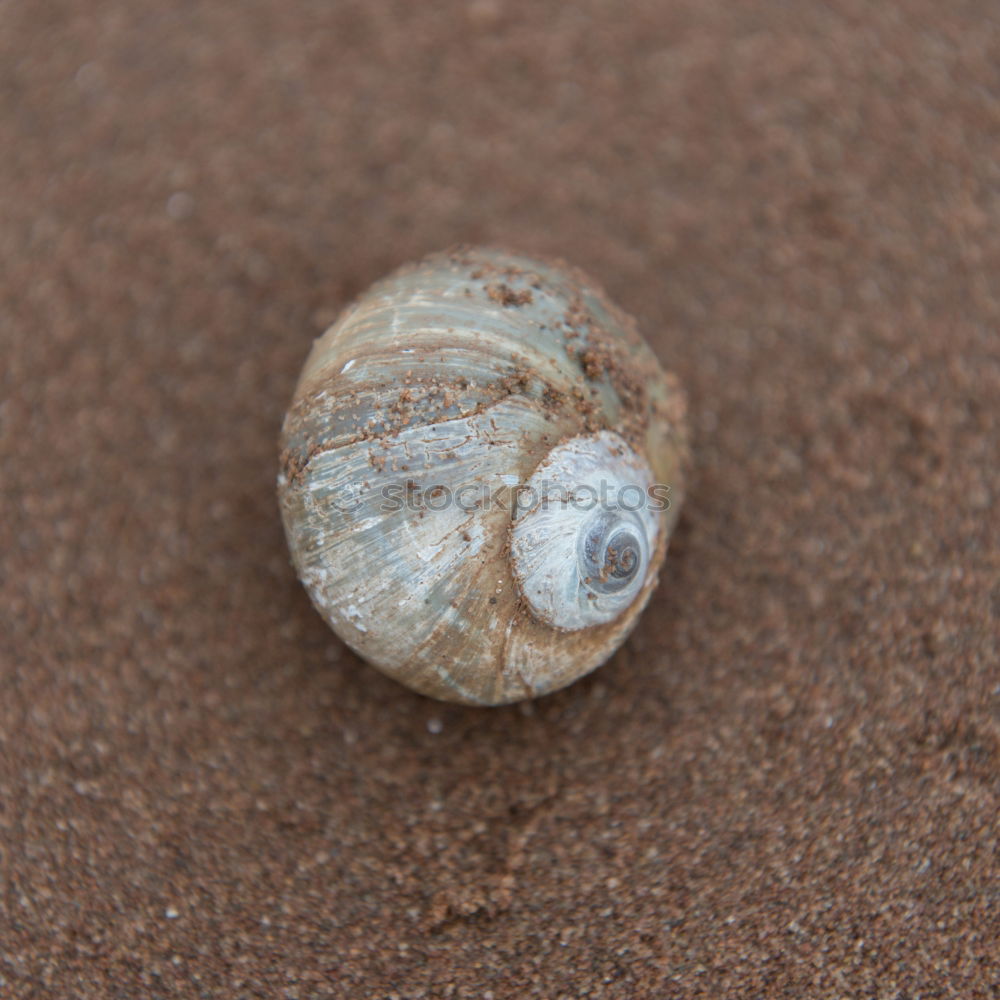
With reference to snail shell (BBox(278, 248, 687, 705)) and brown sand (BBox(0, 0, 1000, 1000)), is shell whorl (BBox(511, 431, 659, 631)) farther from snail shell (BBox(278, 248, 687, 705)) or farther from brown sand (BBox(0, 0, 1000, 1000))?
brown sand (BBox(0, 0, 1000, 1000))

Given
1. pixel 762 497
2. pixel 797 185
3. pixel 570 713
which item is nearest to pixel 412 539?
pixel 570 713

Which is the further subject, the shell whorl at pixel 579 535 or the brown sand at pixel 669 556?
the brown sand at pixel 669 556

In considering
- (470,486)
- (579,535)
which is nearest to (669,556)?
(579,535)

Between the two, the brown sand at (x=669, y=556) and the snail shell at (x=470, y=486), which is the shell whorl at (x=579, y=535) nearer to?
the snail shell at (x=470, y=486)

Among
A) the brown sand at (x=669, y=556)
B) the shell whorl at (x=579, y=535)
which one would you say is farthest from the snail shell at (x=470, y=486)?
the brown sand at (x=669, y=556)

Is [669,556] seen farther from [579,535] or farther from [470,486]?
[470,486]

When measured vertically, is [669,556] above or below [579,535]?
below
